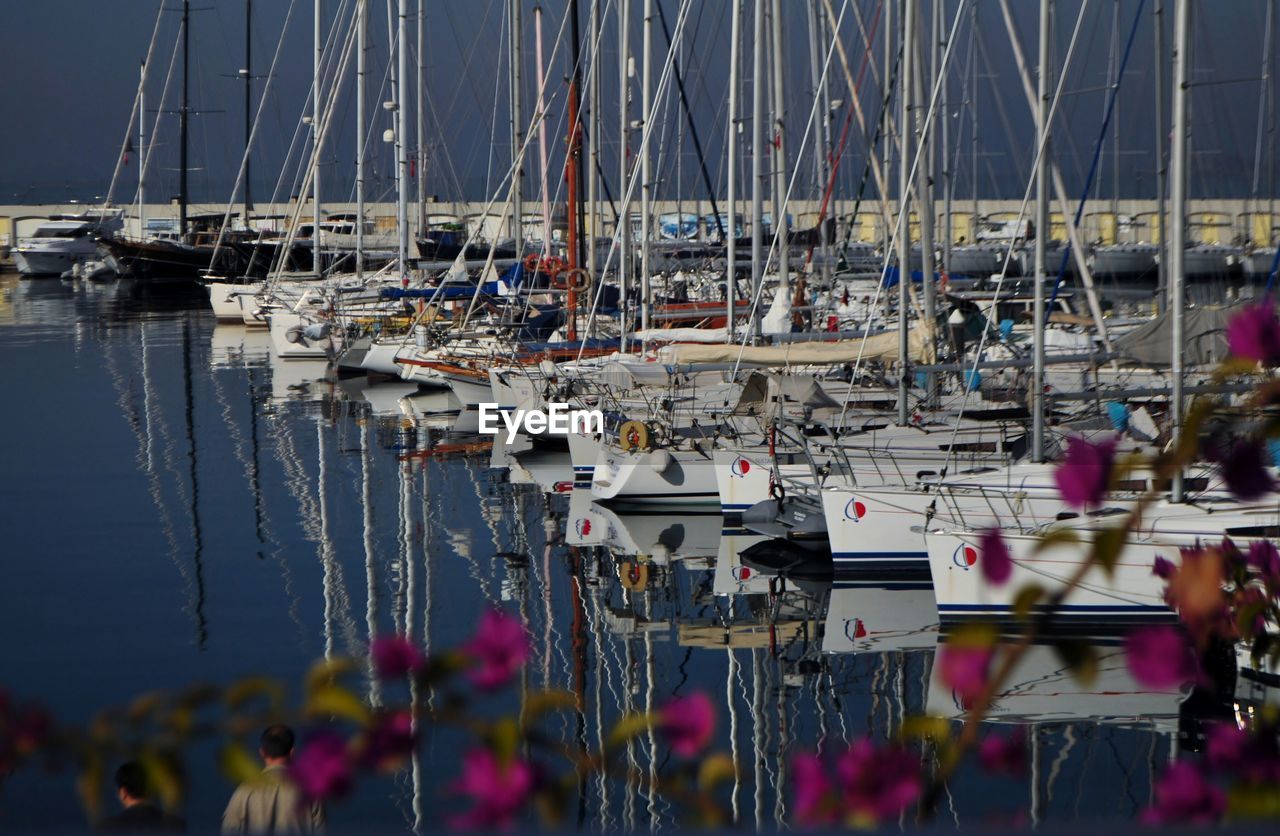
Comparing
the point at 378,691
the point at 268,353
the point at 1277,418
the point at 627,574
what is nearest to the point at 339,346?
the point at 268,353

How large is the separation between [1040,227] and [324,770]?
44.8ft

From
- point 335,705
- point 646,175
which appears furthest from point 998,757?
point 646,175

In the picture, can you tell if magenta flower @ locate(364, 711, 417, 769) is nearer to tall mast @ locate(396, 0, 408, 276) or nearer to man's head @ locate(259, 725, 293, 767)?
man's head @ locate(259, 725, 293, 767)

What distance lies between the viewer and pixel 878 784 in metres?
2.03

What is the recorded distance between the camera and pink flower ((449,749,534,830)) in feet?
6.25

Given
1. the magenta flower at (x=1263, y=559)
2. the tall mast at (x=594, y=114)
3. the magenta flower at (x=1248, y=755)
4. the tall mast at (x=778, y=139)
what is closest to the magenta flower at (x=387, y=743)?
the magenta flower at (x=1248, y=755)

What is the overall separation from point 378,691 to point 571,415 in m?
9.71

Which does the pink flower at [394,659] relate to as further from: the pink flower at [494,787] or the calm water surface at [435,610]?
the calm water surface at [435,610]

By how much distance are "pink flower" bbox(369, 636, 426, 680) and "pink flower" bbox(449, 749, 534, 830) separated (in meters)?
0.15

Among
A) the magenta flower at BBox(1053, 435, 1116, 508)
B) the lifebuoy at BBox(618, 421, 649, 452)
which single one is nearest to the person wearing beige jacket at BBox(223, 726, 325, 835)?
the magenta flower at BBox(1053, 435, 1116, 508)

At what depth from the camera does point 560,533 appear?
1780cm

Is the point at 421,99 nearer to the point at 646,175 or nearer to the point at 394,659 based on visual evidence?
the point at 646,175

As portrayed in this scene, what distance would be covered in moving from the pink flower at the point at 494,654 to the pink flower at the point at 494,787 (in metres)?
0.11

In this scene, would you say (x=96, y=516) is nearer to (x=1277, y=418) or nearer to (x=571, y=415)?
(x=571, y=415)
